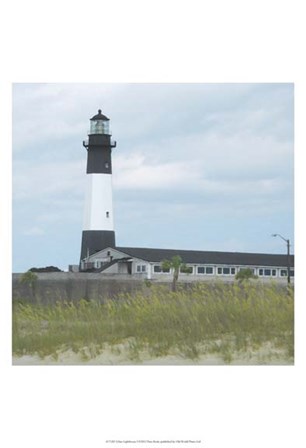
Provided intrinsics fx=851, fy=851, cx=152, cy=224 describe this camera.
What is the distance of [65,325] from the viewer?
11484 mm

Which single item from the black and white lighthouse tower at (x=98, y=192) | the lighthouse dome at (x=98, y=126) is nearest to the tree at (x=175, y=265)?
the black and white lighthouse tower at (x=98, y=192)

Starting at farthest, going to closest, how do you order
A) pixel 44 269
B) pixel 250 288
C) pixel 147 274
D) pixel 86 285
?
pixel 147 274
pixel 44 269
pixel 86 285
pixel 250 288

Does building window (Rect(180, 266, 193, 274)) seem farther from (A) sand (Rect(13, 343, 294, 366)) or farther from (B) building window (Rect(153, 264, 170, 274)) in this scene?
(A) sand (Rect(13, 343, 294, 366))

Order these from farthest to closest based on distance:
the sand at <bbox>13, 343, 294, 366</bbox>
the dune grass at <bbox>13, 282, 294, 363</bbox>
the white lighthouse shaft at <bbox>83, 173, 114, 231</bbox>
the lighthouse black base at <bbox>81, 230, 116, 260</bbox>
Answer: the lighthouse black base at <bbox>81, 230, 116, 260</bbox> → the white lighthouse shaft at <bbox>83, 173, 114, 231</bbox> → the dune grass at <bbox>13, 282, 294, 363</bbox> → the sand at <bbox>13, 343, 294, 366</bbox>

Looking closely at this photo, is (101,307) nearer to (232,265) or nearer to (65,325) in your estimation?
(65,325)

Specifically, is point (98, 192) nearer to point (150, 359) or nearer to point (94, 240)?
point (94, 240)

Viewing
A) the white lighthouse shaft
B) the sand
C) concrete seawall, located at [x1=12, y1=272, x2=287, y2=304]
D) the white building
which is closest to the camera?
the sand

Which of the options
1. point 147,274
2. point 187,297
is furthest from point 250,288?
point 147,274

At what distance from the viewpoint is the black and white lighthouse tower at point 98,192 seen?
102ft

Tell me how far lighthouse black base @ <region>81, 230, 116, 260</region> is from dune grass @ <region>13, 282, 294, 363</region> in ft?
65.8

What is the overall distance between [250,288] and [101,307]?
2.22 metres

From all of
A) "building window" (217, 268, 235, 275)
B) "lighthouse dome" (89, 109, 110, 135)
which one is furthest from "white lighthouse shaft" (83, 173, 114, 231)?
"building window" (217, 268, 235, 275)

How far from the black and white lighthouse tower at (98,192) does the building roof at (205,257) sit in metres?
4.13

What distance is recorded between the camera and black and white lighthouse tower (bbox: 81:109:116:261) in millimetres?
31141
